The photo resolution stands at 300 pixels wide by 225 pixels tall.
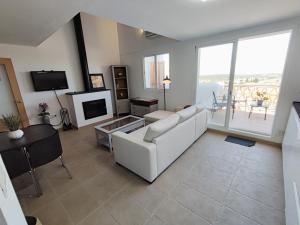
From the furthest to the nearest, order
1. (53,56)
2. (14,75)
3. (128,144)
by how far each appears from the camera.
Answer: (53,56)
(14,75)
(128,144)

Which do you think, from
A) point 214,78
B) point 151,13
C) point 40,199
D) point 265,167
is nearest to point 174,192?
point 265,167

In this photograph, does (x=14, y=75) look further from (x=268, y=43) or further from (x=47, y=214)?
(x=268, y=43)

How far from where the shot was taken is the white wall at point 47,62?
11.2ft

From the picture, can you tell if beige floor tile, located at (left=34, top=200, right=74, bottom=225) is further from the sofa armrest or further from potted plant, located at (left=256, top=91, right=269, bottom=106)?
potted plant, located at (left=256, top=91, right=269, bottom=106)

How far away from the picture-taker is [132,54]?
198 inches

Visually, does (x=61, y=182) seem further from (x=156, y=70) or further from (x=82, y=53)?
(x=156, y=70)

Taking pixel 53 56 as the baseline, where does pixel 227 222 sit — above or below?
below

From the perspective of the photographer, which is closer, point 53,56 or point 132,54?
point 53,56

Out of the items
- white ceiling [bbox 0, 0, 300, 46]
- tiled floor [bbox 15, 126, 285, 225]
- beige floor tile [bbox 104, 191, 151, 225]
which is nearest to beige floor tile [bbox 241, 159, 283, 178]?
tiled floor [bbox 15, 126, 285, 225]

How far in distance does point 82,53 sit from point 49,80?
1220mm

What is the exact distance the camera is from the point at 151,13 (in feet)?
6.53

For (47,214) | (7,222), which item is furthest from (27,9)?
(47,214)

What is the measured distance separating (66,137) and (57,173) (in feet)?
5.21

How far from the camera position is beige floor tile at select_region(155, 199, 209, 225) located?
145 centimetres
